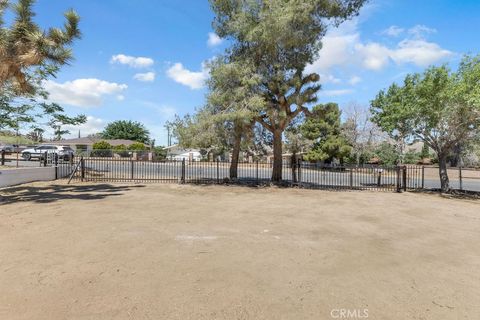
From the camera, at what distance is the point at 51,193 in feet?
37.0

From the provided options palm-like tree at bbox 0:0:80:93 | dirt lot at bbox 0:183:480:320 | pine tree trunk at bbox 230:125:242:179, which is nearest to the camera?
dirt lot at bbox 0:183:480:320

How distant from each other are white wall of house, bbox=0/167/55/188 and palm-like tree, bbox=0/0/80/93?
13.8 ft

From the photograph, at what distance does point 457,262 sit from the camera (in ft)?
16.5

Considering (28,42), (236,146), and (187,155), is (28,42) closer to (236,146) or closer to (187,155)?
(236,146)

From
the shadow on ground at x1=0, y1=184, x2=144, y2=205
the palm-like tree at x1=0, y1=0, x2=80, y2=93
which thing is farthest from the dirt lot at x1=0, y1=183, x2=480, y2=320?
the palm-like tree at x1=0, y1=0, x2=80, y2=93

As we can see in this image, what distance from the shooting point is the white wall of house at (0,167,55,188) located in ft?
41.4

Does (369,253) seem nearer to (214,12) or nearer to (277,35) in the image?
(277,35)

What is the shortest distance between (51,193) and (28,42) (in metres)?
5.07

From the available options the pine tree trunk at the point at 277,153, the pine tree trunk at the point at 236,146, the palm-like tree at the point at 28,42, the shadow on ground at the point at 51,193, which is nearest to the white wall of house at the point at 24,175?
the shadow on ground at the point at 51,193

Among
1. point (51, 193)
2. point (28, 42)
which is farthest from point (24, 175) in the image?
point (28, 42)

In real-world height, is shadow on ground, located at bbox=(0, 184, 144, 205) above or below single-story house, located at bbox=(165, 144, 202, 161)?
below

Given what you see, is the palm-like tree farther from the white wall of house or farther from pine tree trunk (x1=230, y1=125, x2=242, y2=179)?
pine tree trunk (x1=230, y1=125, x2=242, y2=179)

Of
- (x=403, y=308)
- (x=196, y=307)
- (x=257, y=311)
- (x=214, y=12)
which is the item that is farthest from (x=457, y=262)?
(x=214, y=12)

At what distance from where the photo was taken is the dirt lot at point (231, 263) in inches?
133
